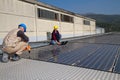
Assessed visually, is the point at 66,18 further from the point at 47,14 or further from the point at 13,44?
the point at 13,44

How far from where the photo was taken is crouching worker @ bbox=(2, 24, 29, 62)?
14.1 feet

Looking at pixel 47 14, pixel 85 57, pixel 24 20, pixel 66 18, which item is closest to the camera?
pixel 85 57

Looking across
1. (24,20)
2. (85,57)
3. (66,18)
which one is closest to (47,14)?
(24,20)

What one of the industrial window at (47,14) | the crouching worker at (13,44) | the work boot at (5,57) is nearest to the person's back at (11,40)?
the crouching worker at (13,44)

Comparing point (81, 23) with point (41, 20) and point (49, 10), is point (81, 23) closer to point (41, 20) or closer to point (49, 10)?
point (49, 10)

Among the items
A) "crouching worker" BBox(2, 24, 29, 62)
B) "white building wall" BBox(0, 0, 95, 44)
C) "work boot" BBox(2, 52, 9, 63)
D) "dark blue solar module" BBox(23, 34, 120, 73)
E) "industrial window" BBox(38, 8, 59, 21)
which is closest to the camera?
"dark blue solar module" BBox(23, 34, 120, 73)

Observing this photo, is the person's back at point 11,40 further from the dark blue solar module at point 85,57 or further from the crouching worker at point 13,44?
the dark blue solar module at point 85,57

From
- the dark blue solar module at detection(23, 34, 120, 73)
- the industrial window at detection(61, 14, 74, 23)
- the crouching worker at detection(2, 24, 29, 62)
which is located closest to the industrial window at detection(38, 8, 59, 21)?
the industrial window at detection(61, 14, 74, 23)

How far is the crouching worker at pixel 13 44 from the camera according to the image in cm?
429

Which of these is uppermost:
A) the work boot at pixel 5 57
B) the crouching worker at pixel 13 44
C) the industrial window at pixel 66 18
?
the industrial window at pixel 66 18

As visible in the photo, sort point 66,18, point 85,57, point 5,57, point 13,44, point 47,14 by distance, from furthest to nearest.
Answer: point 66,18
point 47,14
point 85,57
point 13,44
point 5,57

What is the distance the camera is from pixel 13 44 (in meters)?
4.35

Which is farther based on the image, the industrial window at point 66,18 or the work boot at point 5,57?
the industrial window at point 66,18

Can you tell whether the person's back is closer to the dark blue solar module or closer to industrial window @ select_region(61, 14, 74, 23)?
the dark blue solar module
